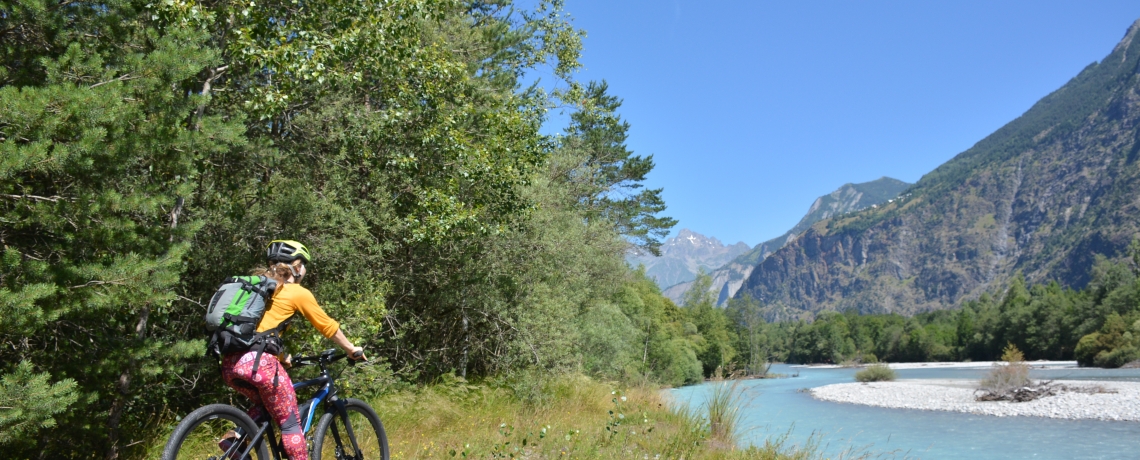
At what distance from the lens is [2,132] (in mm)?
4254

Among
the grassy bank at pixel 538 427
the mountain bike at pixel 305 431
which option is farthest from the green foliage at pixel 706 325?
the mountain bike at pixel 305 431

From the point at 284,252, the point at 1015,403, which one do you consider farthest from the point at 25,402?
the point at 1015,403

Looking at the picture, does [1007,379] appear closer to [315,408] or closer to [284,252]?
[315,408]

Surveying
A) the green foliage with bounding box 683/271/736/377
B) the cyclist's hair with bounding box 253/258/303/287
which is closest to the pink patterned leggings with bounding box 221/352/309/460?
the cyclist's hair with bounding box 253/258/303/287

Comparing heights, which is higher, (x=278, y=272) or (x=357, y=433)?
(x=278, y=272)

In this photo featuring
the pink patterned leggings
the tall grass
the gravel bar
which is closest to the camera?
the pink patterned leggings

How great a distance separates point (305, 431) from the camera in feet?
14.2

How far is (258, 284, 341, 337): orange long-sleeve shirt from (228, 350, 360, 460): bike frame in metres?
0.23

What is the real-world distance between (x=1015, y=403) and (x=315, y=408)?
41.2 meters

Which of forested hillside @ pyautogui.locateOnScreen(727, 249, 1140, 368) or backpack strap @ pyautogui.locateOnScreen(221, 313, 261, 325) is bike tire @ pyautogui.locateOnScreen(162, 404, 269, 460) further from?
forested hillside @ pyautogui.locateOnScreen(727, 249, 1140, 368)

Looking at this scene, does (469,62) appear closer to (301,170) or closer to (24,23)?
(301,170)

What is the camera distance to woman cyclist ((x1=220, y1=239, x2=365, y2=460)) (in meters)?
3.93

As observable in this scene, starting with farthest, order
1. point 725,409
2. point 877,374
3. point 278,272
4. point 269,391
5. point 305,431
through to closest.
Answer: point 877,374, point 725,409, point 305,431, point 278,272, point 269,391

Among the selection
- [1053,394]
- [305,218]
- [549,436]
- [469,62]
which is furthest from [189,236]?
[1053,394]
